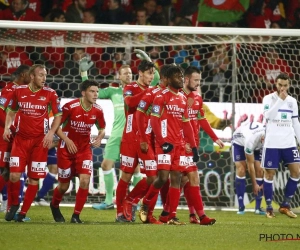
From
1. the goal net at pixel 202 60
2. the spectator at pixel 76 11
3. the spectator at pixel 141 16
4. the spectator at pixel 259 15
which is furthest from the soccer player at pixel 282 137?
the spectator at pixel 76 11

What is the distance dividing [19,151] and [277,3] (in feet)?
32.8

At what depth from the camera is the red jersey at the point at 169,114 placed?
9.76 m

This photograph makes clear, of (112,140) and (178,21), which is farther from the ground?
(178,21)

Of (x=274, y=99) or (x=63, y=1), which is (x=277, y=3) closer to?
(x=63, y=1)

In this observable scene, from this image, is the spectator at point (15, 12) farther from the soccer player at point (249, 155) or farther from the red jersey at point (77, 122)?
the red jersey at point (77, 122)

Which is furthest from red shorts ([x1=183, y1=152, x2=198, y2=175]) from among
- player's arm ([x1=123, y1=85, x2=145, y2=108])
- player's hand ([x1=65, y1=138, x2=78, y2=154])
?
player's hand ([x1=65, y1=138, x2=78, y2=154])

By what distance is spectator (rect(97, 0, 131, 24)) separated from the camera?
17.4 metres

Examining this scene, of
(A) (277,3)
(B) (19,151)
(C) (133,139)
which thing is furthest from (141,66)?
(A) (277,3)

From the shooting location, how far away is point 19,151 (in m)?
9.97

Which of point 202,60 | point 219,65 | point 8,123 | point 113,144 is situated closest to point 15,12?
point 202,60

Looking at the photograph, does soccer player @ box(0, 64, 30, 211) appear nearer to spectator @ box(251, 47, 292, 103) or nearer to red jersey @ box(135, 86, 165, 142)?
red jersey @ box(135, 86, 165, 142)

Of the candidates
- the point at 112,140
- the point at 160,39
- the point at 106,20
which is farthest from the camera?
the point at 106,20

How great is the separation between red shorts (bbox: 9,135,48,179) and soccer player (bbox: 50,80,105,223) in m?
0.28

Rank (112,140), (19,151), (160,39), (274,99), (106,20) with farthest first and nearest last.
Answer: (106,20), (160,39), (112,140), (274,99), (19,151)
